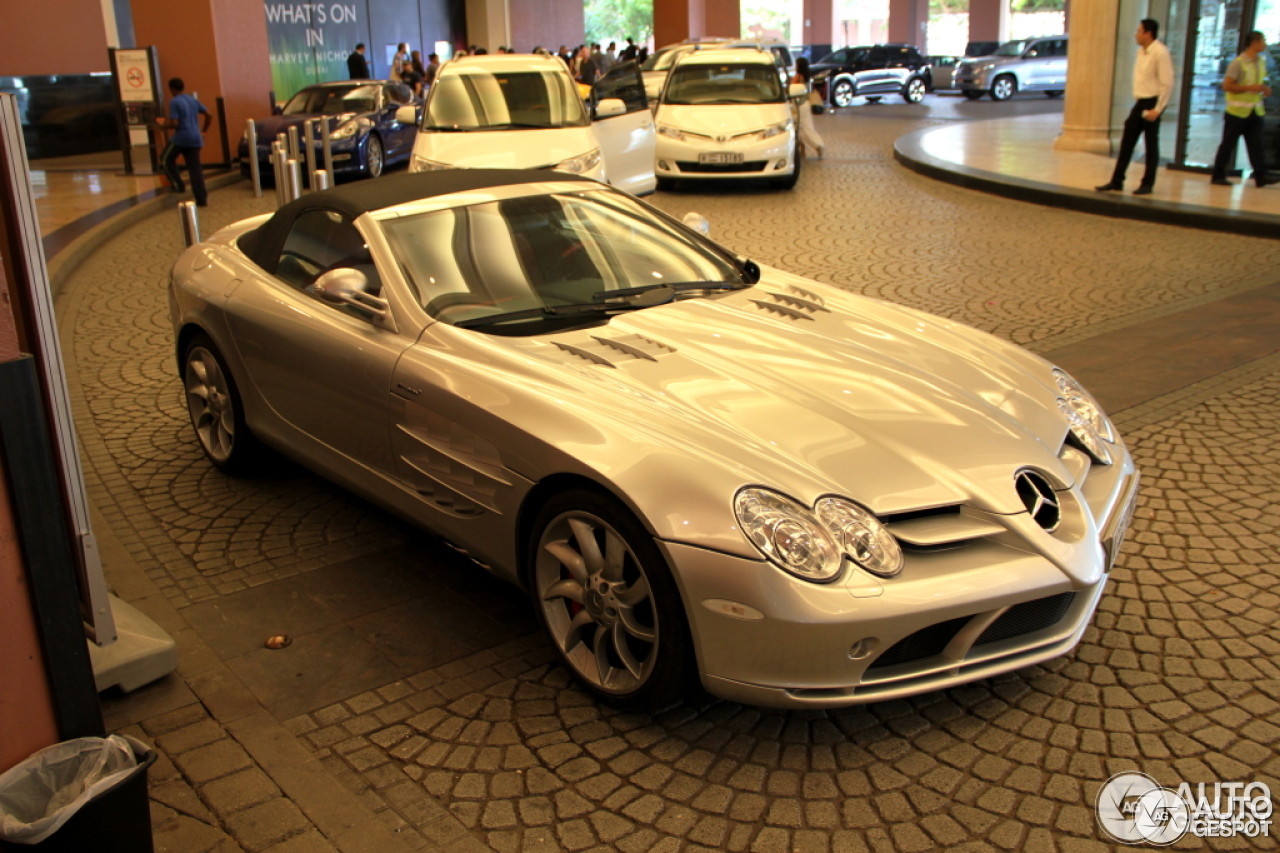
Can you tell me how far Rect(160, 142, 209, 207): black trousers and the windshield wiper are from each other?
39.3 ft

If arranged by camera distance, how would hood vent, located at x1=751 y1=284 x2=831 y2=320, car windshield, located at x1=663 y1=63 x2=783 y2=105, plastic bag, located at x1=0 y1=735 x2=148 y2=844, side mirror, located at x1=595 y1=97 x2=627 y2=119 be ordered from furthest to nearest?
car windshield, located at x1=663 y1=63 x2=783 y2=105 → side mirror, located at x1=595 y1=97 x2=627 y2=119 → hood vent, located at x1=751 y1=284 x2=831 y2=320 → plastic bag, located at x1=0 y1=735 x2=148 y2=844

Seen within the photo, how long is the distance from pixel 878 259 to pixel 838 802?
747 cm

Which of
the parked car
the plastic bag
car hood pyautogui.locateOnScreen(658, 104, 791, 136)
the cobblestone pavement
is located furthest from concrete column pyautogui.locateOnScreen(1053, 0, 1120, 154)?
the plastic bag

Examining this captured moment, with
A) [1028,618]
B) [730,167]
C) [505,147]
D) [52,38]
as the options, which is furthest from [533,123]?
[52,38]

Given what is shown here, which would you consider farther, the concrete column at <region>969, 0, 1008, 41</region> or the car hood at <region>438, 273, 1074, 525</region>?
the concrete column at <region>969, 0, 1008, 41</region>

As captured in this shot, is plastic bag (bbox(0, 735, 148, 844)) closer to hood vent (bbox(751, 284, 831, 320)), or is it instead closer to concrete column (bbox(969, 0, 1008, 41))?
hood vent (bbox(751, 284, 831, 320))

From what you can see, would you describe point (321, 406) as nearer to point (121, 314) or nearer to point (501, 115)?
point (121, 314)

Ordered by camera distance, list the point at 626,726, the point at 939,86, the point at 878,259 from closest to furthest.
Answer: the point at 626,726 < the point at 878,259 < the point at 939,86

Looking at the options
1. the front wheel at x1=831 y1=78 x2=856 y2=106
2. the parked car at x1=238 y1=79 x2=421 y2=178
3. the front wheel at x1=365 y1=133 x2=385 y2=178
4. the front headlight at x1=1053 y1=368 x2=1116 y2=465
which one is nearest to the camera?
the front headlight at x1=1053 y1=368 x2=1116 y2=465

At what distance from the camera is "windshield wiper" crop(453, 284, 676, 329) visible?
13.3 feet

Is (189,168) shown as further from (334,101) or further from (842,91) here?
(842,91)

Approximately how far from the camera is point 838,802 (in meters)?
2.95

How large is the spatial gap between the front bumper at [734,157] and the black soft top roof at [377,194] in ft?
29.3

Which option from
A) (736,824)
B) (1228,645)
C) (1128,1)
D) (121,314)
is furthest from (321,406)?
(1128,1)
